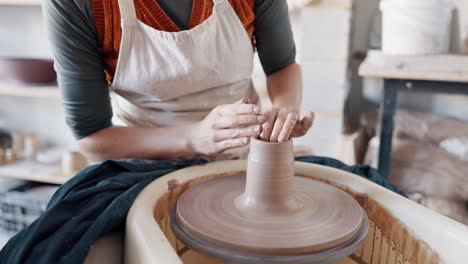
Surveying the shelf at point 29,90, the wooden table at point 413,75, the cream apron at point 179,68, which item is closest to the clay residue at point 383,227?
the cream apron at point 179,68

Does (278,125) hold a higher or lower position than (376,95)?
higher

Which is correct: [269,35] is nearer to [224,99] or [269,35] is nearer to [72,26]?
[224,99]

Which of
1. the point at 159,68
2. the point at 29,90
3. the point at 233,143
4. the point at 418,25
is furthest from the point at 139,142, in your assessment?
the point at 29,90

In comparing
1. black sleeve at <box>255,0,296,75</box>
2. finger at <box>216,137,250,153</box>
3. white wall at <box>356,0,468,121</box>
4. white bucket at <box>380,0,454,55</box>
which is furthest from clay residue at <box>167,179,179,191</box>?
white wall at <box>356,0,468,121</box>

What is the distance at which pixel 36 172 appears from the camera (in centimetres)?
241

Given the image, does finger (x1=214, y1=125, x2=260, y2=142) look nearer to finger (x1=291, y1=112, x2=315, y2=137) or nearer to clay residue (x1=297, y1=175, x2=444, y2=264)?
A: finger (x1=291, y1=112, x2=315, y2=137)

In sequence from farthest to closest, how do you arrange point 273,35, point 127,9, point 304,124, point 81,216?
point 273,35 < point 127,9 < point 304,124 < point 81,216

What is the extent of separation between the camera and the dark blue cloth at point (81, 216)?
63 cm

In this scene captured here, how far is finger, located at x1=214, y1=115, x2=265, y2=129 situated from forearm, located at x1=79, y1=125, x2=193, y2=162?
15cm

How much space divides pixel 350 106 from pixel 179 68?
1.56 metres

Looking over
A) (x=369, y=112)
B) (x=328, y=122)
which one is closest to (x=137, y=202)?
(x=328, y=122)

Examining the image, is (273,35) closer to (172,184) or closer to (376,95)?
(172,184)

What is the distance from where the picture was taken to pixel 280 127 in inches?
27.9

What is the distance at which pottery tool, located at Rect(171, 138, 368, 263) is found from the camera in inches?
24.9
